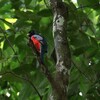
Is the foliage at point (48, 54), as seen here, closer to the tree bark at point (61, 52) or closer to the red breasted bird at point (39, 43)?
the red breasted bird at point (39, 43)

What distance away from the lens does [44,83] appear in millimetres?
3164

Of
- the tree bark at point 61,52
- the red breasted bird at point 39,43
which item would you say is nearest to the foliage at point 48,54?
the red breasted bird at point 39,43

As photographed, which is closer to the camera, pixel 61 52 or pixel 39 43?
pixel 61 52

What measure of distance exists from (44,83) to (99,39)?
2.65 feet

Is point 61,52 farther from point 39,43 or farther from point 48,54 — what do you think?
point 48,54

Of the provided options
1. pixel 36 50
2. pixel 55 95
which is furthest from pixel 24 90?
pixel 55 95

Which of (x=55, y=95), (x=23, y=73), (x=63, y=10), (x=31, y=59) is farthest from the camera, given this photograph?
(x=31, y=59)

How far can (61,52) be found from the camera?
2549 millimetres

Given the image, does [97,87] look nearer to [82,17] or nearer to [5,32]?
[82,17]

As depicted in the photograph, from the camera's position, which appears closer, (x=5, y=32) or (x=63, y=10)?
(x=63, y=10)

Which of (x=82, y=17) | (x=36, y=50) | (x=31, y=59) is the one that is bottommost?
(x=31, y=59)

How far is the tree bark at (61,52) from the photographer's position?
2.33m

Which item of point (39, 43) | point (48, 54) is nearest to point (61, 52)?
point (39, 43)

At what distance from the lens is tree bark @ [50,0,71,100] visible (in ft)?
7.65
